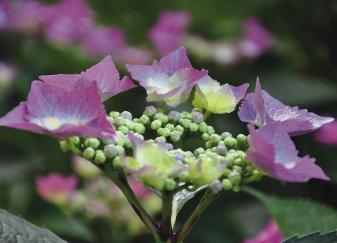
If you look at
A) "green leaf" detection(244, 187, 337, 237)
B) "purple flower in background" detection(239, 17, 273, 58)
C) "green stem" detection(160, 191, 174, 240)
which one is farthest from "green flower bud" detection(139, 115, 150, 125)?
"purple flower in background" detection(239, 17, 273, 58)

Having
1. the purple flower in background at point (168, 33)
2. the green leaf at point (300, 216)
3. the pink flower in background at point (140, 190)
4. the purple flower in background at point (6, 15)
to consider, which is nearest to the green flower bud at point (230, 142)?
the green leaf at point (300, 216)

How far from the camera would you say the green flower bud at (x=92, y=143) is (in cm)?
70

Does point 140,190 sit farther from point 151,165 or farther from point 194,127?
point 151,165

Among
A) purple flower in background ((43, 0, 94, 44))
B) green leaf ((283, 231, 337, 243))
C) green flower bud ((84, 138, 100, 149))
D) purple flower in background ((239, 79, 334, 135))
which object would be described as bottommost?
purple flower in background ((43, 0, 94, 44))

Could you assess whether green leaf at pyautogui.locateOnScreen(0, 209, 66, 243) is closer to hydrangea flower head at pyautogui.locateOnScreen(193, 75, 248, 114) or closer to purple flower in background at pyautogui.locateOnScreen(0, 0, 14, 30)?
hydrangea flower head at pyautogui.locateOnScreen(193, 75, 248, 114)

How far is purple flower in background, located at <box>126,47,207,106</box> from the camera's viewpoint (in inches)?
30.7

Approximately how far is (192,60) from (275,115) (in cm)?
149

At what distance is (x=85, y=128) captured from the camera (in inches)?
26.0

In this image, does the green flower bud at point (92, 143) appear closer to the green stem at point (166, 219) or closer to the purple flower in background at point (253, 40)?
the green stem at point (166, 219)

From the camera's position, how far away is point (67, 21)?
2.21 m

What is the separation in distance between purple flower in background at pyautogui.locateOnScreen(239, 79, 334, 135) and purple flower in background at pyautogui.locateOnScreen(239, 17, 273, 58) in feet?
4.90

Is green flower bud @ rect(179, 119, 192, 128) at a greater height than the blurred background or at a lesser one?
greater

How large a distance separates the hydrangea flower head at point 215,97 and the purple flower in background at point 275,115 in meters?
0.02

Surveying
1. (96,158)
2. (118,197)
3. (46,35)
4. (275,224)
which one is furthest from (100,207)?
(46,35)
